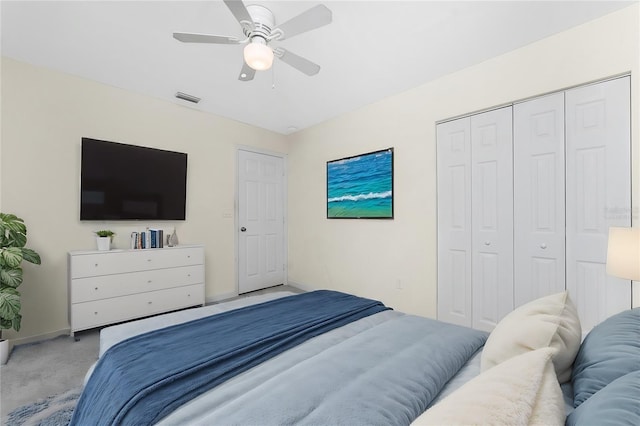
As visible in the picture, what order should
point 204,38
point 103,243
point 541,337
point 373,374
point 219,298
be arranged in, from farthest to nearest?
1. point 219,298
2. point 103,243
3. point 204,38
4. point 373,374
5. point 541,337

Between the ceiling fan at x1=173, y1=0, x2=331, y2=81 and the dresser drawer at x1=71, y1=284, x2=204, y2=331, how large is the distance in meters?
2.60

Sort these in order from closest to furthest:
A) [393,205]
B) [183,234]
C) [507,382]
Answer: [507,382], [393,205], [183,234]

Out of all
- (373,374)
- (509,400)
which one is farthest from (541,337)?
(373,374)

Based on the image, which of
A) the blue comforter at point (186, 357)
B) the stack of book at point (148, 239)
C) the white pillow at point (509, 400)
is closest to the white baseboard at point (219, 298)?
the stack of book at point (148, 239)

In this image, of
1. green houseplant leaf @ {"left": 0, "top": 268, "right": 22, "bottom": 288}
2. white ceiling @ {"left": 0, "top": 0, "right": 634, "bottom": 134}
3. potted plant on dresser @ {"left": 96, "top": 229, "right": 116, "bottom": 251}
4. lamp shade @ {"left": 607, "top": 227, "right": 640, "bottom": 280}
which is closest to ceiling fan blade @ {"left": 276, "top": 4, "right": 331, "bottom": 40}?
white ceiling @ {"left": 0, "top": 0, "right": 634, "bottom": 134}

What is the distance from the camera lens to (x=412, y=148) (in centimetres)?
327

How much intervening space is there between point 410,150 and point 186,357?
2960mm

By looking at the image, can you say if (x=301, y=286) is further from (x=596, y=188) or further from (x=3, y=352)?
(x=596, y=188)

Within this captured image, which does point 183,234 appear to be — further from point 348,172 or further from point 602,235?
point 602,235

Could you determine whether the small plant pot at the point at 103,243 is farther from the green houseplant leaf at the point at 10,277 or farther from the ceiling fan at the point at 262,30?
the ceiling fan at the point at 262,30

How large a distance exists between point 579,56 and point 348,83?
76.9 inches

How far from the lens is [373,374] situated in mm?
1017

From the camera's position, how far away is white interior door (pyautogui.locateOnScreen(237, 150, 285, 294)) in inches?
171

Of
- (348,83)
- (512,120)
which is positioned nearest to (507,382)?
(512,120)
